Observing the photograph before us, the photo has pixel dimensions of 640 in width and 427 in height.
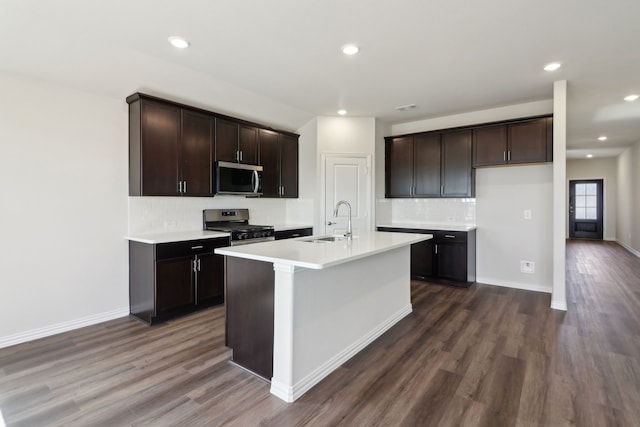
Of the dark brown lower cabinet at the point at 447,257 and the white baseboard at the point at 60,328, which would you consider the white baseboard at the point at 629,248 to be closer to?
the dark brown lower cabinet at the point at 447,257

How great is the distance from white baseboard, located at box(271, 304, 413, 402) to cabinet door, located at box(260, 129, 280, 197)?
2548 mm

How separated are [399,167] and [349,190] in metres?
0.95

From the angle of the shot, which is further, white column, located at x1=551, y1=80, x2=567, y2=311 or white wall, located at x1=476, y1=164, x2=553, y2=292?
white wall, located at x1=476, y1=164, x2=553, y2=292

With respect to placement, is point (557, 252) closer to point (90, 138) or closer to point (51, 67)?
point (90, 138)

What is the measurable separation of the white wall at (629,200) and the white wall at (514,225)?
4.48 metres

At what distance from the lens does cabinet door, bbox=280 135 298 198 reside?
5027 mm

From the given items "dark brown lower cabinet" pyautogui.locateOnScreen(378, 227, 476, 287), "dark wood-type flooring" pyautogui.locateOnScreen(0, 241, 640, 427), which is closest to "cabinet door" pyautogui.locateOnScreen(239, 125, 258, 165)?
"dark wood-type flooring" pyautogui.locateOnScreen(0, 241, 640, 427)

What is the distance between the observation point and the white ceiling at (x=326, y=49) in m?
2.30

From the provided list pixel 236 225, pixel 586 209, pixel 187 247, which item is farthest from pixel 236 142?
pixel 586 209

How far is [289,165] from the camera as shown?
203 inches

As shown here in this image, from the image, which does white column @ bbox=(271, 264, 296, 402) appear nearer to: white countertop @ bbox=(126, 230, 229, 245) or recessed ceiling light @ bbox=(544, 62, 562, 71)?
white countertop @ bbox=(126, 230, 229, 245)

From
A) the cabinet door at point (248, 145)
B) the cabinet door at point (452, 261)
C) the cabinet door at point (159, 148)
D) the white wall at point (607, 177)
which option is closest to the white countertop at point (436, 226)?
the cabinet door at point (452, 261)

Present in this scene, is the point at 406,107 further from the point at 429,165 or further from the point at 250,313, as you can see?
the point at 250,313

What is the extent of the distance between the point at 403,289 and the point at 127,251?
2995mm
